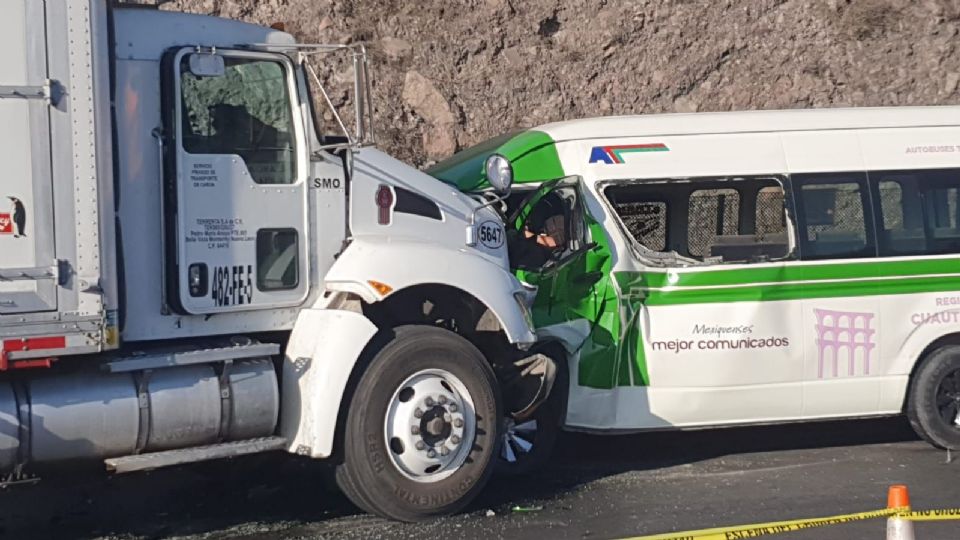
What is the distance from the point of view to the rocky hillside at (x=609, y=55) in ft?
54.4

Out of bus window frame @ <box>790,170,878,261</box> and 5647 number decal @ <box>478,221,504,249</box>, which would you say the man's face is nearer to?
5647 number decal @ <box>478,221,504,249</box>

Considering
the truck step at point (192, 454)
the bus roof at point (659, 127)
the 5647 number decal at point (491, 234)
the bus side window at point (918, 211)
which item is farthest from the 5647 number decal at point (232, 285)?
the bus side window at point (918, 211)

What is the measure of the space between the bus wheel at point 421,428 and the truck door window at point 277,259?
2.44 ft

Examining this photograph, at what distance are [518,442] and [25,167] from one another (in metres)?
A: 4.13

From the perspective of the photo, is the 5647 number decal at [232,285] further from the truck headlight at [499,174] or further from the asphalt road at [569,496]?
the truck headlight at [499,174]

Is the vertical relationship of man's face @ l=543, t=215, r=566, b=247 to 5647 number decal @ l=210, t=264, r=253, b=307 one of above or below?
above

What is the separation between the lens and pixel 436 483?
8.30 metres

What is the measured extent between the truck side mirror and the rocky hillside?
7970 mm

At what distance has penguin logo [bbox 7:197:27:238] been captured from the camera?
7234 mm

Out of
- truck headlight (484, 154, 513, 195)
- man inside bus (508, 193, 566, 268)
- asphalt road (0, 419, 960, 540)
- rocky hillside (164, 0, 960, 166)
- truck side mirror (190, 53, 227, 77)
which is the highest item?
rocky hillside (164, 0, 960, 166)

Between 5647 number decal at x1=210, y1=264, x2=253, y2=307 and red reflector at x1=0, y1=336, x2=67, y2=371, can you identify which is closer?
red reflector at x1=0, y1=336, x2=67, y2=371

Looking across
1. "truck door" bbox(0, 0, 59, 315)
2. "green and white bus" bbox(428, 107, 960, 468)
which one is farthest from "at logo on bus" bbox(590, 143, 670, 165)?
"truck door" bbox(0, 0, 59, 315)

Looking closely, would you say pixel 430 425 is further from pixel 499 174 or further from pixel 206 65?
pixel 206 65

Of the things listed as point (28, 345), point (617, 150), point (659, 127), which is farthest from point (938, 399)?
point (28, 345)
